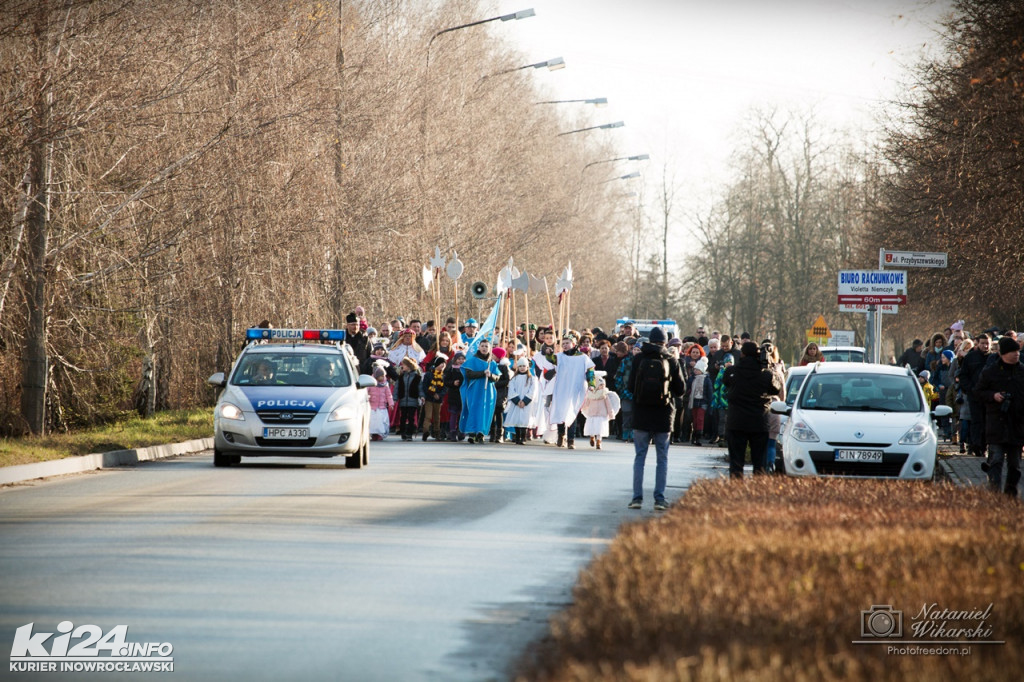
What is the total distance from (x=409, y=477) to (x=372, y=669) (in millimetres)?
11901

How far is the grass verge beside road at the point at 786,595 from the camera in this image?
6.25 m

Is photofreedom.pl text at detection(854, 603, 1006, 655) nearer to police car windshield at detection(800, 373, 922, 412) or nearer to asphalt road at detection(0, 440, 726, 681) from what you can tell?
asphalt road at detection(0, 440, 726, 681)

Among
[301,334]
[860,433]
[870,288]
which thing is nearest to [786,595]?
[860,433]

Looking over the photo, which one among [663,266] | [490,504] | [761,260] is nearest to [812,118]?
[761,260]

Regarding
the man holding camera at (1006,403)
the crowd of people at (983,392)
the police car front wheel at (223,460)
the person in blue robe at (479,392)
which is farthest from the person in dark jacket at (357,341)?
the man holding camera at (1006,403)

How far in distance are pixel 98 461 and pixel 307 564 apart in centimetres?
1064

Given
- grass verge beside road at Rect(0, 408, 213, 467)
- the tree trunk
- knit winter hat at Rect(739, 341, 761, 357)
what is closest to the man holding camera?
knit winter hat at Rect(739, 341, 761, 357)

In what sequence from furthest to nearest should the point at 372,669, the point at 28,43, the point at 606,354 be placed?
the point at 606,354 → the point at 28,43 → the point at 372,669

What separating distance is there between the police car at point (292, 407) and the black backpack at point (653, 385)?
18.1 ft

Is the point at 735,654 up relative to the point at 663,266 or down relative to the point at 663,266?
down

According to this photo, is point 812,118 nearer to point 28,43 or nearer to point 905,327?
point 905,327

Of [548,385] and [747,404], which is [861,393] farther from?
[548,385]

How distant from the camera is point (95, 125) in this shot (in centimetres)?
2133

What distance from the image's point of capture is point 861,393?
19.1m
